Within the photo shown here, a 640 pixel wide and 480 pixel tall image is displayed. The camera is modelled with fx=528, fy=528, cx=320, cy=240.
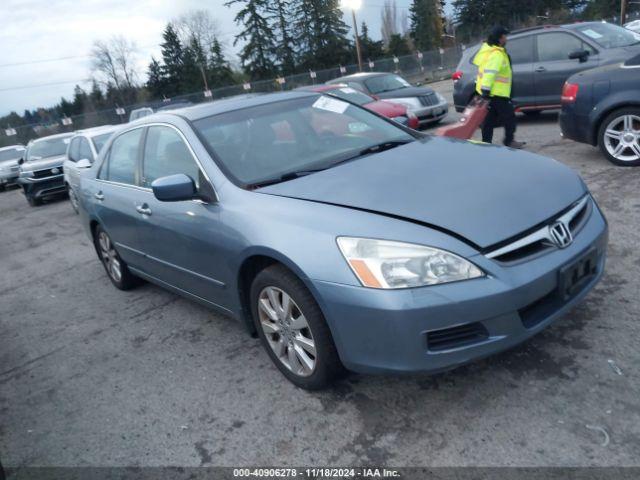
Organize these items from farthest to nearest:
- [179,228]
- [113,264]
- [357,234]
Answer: [113,264] → [179,228] → [357,234]

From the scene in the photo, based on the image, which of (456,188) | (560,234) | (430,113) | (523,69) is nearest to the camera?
(560,234)

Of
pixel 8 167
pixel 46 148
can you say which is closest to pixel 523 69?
pixel 46 148

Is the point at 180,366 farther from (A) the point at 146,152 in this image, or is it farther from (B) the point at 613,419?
(B) the point at 613,419

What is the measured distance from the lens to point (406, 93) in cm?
1212

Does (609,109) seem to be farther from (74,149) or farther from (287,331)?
(74,149)

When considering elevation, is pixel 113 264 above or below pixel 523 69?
below

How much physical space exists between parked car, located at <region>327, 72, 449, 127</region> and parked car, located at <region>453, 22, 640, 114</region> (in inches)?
90.1

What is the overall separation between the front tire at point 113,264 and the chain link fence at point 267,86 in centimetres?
2903

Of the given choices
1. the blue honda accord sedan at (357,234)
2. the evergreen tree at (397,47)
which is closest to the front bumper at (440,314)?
the blue honda accord sedan at (357,234)

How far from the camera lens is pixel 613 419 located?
2.38 metres

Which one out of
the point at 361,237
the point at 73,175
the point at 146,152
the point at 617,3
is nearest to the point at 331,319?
the point at 361,237

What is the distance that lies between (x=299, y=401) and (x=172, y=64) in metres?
63.9

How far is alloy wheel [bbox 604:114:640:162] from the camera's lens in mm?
5961

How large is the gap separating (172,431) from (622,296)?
289 centimetres
